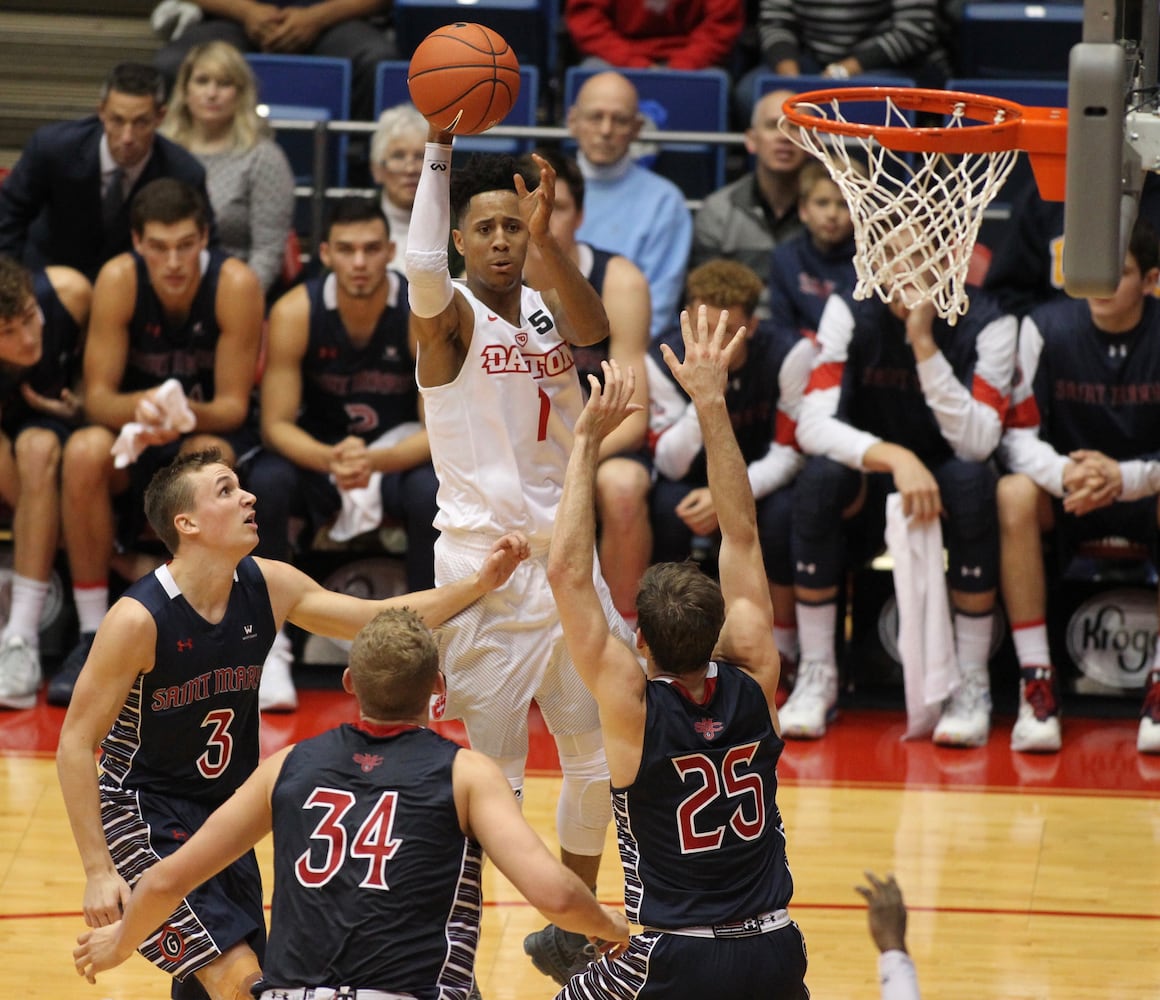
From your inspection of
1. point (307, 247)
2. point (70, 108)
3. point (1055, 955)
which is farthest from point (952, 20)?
point (1055, 955)

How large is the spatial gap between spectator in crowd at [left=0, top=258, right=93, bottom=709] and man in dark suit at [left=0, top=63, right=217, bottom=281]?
15.3 inches

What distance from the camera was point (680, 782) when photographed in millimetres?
4172

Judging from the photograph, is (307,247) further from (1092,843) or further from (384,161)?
(1092,843)

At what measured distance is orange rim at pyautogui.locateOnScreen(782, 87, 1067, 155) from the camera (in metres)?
4.91

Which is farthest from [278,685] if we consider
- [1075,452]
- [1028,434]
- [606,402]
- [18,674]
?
[606,402]

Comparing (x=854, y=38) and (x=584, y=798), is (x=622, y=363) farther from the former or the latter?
(x=854, y=38)

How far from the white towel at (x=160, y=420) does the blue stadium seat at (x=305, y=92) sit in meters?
2.33

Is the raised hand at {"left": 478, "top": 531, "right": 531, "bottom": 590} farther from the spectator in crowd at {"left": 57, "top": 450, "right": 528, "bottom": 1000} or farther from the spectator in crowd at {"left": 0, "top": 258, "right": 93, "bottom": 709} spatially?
the spectator in crowd at {"left": 0, "top": 258, "right": 93, "bottom": 709}

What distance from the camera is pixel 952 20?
9.90m

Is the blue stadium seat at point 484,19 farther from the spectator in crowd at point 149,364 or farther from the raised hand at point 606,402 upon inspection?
the raised hand at point 606,402

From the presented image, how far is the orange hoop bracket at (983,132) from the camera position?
4.91 meters

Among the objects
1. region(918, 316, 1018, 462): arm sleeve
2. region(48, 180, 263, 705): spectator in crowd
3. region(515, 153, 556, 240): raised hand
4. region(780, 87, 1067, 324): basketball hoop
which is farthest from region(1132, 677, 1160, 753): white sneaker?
region(48, 180, 263, 705): spectator in crowd

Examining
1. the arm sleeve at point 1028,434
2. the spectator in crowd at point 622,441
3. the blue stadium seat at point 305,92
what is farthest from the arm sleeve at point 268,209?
the arm sleeve at point 1028,434

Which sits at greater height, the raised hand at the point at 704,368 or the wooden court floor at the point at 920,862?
the raised hand at the point at 704,368
